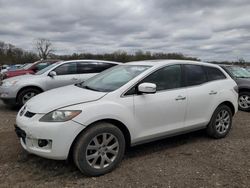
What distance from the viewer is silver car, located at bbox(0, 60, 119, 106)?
7758mm

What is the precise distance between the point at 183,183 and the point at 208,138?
2.10 metres

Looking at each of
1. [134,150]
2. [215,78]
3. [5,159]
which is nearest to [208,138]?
[215,78]

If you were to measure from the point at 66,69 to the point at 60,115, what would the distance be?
525 cm

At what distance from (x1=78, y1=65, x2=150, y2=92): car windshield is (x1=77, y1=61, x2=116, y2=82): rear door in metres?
3.74

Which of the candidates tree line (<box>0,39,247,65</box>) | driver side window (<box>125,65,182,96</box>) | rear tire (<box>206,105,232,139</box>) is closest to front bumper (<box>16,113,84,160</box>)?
driver side window (<box>125,65,182,96</box>)

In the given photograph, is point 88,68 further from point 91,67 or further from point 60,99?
point 60,99

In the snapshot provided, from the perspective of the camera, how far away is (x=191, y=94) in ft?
15.5

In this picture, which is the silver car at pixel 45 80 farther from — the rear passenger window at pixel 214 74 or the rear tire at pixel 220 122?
the rear tire at pixel 220 122

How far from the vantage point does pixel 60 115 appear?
3.50 meters

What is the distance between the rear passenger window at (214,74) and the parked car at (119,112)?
29 mm

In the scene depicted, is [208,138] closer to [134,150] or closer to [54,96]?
[134,150]

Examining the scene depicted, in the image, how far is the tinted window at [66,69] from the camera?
8430 millimetres

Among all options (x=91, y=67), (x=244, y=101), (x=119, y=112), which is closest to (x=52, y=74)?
(x=91, y=67)

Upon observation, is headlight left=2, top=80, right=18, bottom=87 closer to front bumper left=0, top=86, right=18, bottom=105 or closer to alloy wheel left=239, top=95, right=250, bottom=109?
front bumper left=0, top=86, right=18, bottom=105
